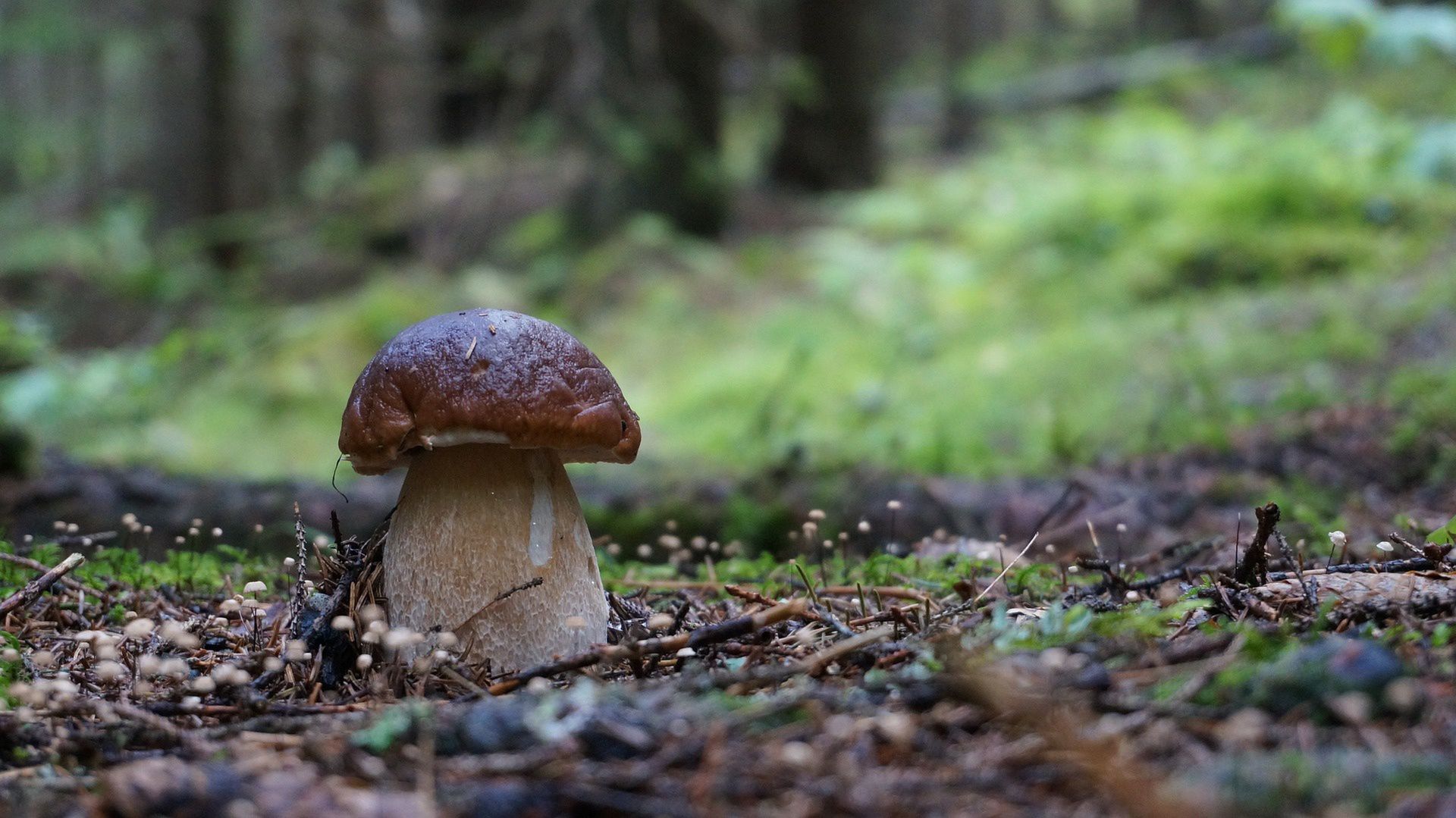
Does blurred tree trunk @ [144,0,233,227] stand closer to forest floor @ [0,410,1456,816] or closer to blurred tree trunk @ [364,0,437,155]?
blurred tree trunk @ [364,0,437,155]

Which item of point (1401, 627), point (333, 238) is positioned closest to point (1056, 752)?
point (1401, 627)

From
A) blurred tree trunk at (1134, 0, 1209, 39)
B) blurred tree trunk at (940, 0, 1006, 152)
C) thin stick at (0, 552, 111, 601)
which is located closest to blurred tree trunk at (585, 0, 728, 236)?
thin stick at (0, 552, 111, 601)

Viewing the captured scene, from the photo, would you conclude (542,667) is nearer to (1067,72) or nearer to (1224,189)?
(1224,189)

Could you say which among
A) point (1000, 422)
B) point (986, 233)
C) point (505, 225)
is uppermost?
point (505, 225)

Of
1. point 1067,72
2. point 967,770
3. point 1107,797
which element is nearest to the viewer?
point 1107,797

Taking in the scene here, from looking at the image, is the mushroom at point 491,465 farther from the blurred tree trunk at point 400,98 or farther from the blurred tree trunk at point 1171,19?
the blurred tree trunk at point 1171,19

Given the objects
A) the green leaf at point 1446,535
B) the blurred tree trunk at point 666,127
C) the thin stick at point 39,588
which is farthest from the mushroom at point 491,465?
the blurred tree trunk at point 666,127
